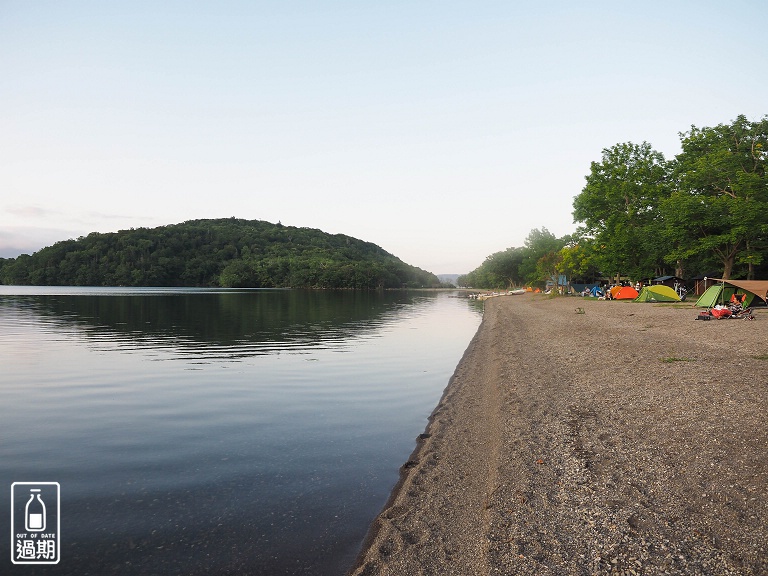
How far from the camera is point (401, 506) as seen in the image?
7.53 m

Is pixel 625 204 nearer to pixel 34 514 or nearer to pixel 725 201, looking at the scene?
pixel 725 201

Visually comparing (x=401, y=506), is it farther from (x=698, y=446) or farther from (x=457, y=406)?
(x=457, y=406)

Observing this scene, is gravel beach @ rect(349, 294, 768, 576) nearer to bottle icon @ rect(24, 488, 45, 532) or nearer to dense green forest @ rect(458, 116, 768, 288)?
bottle icon @ rect(24, 488, 45, 532)

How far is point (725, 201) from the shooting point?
50.2 meters

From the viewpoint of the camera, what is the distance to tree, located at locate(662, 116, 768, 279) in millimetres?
48188

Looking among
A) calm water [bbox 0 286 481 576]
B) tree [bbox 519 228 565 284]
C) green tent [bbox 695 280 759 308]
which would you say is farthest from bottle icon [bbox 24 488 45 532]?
tree [bbox 519 228 565 284]

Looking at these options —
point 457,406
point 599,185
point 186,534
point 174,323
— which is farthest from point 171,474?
point 599,185

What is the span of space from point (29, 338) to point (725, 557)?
36.3 meters

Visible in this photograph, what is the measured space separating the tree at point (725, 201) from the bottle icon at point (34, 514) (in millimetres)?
57651

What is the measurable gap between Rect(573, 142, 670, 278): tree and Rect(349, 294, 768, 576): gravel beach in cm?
5152

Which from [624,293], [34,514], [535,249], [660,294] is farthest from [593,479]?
[535,249]

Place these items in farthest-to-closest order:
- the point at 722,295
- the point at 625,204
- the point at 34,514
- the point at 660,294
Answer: the point at 625,204 < the point at 660,294 < the point at 722,295 < the point at 34,514

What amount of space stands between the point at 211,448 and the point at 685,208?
185ft

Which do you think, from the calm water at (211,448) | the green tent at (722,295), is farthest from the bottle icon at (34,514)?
the green tent at (722,295)
